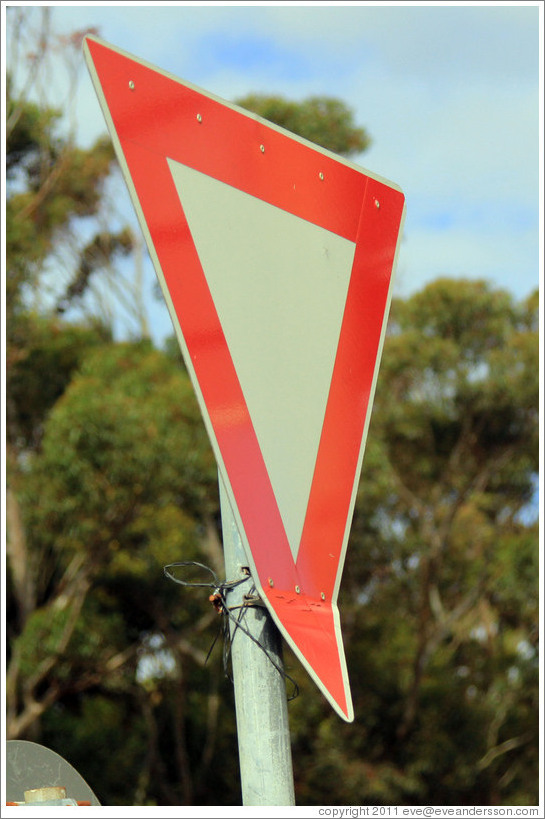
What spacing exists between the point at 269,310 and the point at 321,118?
16507 millimetres

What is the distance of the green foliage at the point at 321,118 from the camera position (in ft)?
54.9

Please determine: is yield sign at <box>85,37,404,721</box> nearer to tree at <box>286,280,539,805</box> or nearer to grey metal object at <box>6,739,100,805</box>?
grey metal object at <box>6,739,100,805</box>

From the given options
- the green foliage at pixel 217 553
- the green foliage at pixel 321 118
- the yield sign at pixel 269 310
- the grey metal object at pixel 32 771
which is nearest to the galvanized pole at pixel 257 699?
the yield sign at pixel 269 310

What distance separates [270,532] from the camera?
113 cm

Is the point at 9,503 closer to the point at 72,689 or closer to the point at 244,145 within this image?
the point at 72,689

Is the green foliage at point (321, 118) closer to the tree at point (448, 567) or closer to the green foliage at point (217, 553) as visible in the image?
the green foliage at point (217, 553)

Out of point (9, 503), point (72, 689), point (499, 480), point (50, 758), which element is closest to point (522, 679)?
point (499, 480)

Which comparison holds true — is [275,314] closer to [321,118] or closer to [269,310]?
[269,310]

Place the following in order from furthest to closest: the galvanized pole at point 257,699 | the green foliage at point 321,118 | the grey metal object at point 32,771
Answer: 1. the green foliage at point 321,118
2. the grey metal object at point 32,771
3. the galvanized pole at point 257,699

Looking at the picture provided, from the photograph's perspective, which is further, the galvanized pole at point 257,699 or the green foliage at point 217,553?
the green foliage at point 217,553

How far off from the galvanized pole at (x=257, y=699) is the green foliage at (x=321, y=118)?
A: 16.0 m

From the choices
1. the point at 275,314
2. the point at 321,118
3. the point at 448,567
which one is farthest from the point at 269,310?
the point at 321,118

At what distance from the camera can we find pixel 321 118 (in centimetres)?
1706

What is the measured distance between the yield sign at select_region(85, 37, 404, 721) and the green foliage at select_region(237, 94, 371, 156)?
15.8 metres
